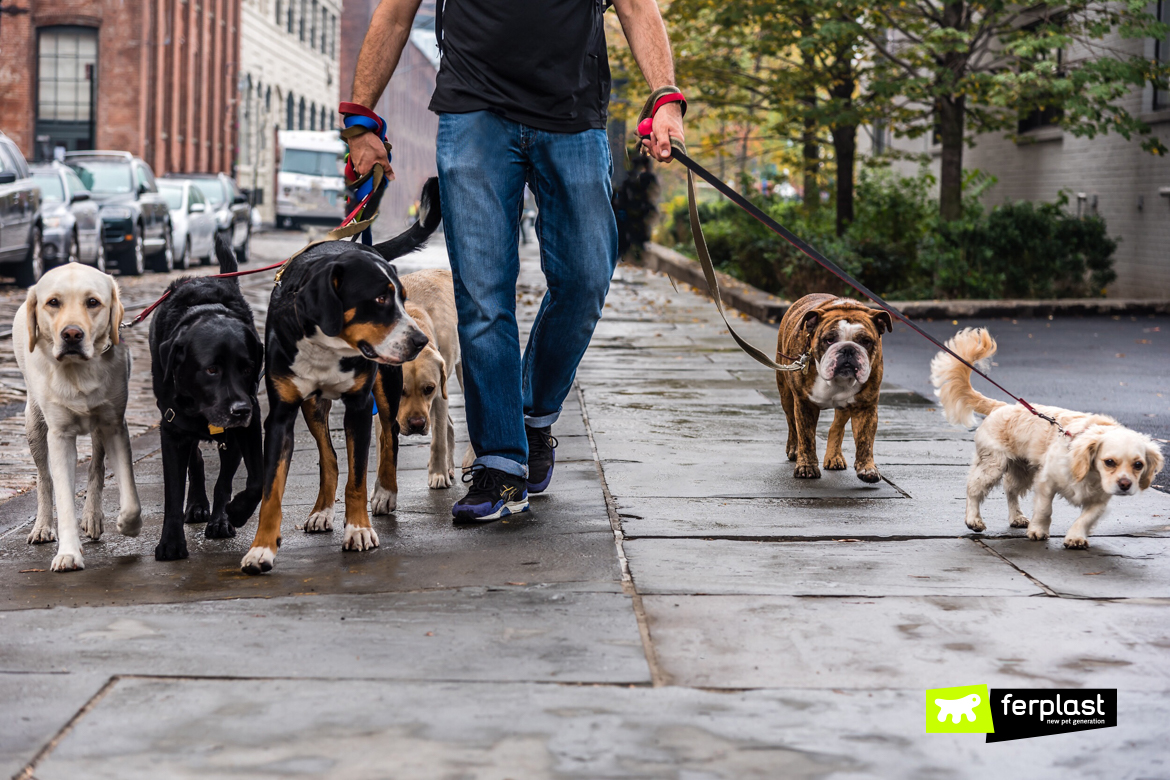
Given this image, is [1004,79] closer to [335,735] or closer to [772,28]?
[772,28]

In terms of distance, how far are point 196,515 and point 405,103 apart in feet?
300

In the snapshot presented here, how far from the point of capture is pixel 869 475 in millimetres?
5484

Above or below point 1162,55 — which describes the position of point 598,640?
below

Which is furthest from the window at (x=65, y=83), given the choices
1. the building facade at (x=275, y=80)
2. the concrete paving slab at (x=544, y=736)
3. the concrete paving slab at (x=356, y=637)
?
the concrete paving slab at (x=544, y=736)

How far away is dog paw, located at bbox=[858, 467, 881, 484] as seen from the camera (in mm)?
5480

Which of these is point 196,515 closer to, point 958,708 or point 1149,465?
point 958,708

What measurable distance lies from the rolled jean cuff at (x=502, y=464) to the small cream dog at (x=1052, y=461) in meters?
1.57

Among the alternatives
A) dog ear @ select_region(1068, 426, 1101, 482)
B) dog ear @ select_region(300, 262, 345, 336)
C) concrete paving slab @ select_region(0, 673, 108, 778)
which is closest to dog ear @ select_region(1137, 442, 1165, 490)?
dog ear @ select_region(1068, 426, 1101, 482)

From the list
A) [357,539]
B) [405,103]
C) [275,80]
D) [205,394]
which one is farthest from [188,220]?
[405,103]

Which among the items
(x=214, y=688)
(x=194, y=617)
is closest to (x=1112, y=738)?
(x=214, y=688)

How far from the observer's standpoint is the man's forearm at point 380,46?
488cm

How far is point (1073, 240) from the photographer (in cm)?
1642

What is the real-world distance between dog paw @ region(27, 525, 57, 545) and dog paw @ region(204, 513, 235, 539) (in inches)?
20.3

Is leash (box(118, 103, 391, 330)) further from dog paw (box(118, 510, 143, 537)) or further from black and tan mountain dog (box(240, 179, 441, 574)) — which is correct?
dog paw (box(118, 510, 143, 537))
